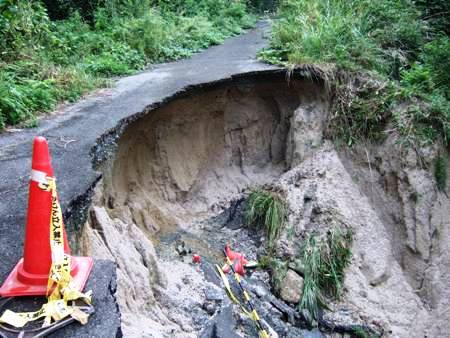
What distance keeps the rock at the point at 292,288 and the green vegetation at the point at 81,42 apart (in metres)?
3.42

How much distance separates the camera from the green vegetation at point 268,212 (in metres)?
5.77

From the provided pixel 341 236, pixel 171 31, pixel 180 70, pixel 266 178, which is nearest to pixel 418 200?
pixel 341 236

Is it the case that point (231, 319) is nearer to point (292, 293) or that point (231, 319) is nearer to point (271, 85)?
point (292, 293)

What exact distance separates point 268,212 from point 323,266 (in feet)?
3.59

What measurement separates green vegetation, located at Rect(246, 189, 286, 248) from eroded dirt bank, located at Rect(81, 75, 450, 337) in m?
0.14

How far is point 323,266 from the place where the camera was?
17.1ft

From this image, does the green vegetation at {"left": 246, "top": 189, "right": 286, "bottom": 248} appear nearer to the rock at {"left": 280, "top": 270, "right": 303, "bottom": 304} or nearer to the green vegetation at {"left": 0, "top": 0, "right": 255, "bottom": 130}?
the rock at {"left": 280, "top": 270, "right": 303, "bottom": 304}

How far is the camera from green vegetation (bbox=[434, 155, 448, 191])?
212 inches

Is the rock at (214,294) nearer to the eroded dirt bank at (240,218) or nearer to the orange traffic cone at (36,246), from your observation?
the eroded dirt bank at (240,218)

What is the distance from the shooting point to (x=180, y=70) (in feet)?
23.1

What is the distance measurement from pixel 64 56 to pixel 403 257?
5.53 meters

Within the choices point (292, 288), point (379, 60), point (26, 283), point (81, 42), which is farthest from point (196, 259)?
point (81, 42)

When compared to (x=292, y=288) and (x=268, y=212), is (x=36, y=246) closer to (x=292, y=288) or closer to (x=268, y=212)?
(x=292, y=288)

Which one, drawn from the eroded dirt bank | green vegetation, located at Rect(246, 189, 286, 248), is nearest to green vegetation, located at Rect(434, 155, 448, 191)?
the eroded dirt bank
